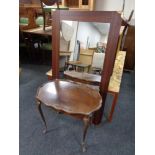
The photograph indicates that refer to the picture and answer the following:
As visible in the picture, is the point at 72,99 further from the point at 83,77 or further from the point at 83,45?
the point at 83,45

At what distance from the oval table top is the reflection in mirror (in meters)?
0.20

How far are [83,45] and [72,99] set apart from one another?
51cm

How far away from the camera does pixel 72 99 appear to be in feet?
3.97

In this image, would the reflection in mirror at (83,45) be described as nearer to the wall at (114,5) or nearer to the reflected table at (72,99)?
the reflected table at (72,99)

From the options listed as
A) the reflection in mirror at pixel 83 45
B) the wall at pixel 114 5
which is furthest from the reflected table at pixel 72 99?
the wall at pixel 114 5

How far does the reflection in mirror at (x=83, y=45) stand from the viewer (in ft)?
4.35

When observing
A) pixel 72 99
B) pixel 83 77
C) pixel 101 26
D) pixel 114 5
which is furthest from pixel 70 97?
pixel 114 5

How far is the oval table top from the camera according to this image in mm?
1119

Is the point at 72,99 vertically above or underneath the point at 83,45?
underneath

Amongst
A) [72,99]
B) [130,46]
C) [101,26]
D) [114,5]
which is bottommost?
[72,99]

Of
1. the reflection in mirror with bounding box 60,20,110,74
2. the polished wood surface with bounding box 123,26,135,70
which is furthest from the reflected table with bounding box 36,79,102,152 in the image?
the polished wood surface with bounding box 123,26,135,70
